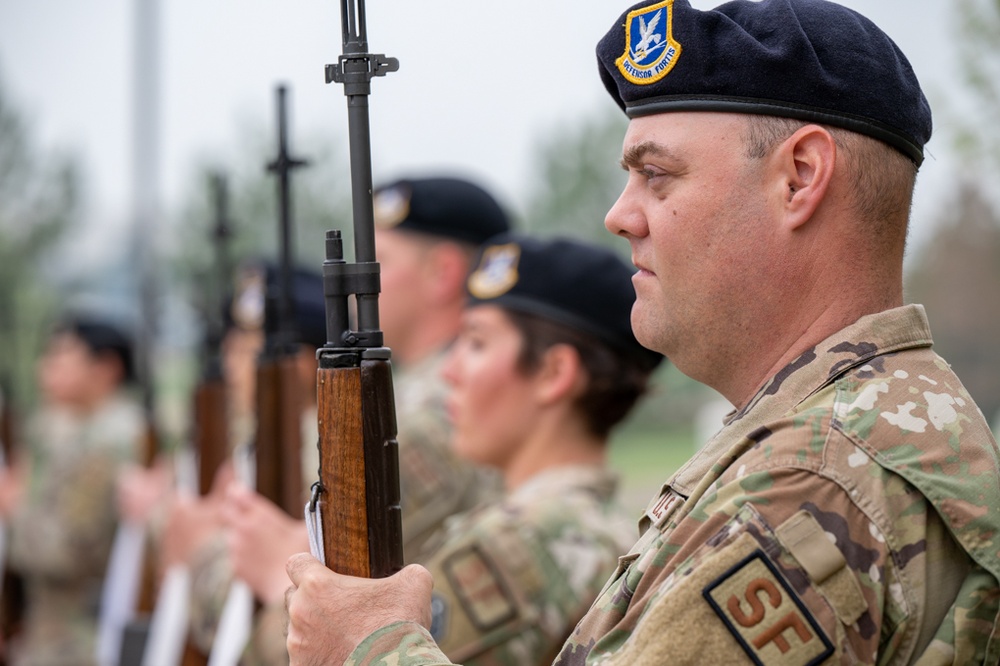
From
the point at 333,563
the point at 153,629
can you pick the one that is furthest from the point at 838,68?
the point at 153,629

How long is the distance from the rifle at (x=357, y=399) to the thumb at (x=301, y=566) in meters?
0.03

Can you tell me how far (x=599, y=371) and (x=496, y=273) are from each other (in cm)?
49

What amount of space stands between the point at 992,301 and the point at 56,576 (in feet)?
20.1

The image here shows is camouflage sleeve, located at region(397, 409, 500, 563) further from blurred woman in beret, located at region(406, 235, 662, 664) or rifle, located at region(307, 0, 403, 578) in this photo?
rifle, located at region(307, 0, 403, 578)

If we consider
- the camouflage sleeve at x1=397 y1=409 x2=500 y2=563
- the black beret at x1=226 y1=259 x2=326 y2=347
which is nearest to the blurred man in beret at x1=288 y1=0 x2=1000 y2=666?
the camouflage sleeve at x1=397 y1=409 x2=500 y2=563

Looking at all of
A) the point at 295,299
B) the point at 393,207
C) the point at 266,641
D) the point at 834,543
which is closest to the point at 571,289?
the point at 266,641

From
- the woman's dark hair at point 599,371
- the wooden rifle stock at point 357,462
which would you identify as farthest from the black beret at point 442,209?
the wooden rifle stock at point 357,462

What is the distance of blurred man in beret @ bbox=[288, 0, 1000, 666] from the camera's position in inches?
62.6

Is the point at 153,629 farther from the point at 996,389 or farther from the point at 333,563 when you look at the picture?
the point at 996,389

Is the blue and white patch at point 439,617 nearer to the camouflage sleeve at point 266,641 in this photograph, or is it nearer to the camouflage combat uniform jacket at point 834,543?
the camouflage sleeve at point 266,641

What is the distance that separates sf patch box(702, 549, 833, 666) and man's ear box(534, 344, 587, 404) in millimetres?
2239

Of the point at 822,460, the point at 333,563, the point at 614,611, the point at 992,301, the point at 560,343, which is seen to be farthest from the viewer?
the point at 992,301

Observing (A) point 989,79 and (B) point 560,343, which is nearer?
(B) point 560,343

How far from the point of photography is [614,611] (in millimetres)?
1806
